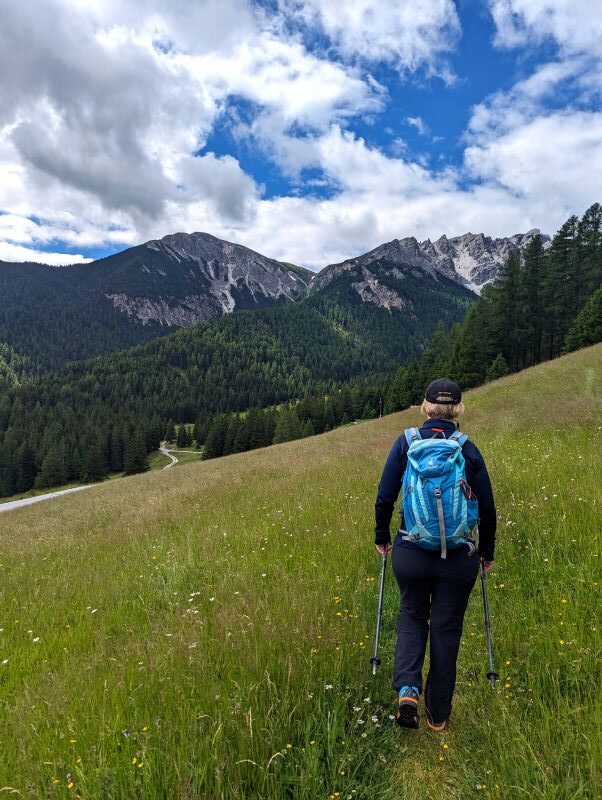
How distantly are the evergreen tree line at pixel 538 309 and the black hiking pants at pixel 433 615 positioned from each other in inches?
1970

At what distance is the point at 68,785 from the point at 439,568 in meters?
3.10

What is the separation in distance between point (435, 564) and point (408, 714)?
1167 mm

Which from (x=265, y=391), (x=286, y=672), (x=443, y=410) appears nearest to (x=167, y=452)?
(x=265, y=391)

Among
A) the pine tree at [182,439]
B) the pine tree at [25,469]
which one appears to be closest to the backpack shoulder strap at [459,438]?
the pine tree at [25,469]

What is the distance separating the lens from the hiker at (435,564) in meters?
3.40

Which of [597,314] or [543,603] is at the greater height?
Answer: [597,314]

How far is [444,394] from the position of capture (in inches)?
156

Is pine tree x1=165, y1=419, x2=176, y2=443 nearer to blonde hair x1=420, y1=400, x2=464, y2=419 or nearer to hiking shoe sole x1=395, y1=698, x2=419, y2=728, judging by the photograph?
blonde hair x1=420, y1=400, x2=464, y2=419

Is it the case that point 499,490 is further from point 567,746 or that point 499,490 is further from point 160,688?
point 160,688

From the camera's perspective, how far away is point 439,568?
356cm

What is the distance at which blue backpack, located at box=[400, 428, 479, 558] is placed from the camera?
3.47m

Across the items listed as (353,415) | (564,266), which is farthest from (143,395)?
(564,266)

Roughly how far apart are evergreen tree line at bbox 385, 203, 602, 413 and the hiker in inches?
1955

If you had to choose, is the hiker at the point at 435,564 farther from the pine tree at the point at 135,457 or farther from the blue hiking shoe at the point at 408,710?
the pine tree at the point at 135,457
